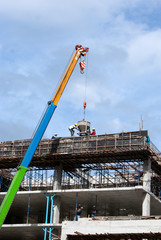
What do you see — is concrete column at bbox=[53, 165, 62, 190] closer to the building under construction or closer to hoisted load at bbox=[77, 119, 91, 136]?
the building under construction

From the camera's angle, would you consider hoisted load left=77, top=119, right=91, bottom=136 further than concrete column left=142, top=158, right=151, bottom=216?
Yes

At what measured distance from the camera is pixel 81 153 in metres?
44.7

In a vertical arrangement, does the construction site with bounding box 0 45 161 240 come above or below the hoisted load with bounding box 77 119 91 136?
below

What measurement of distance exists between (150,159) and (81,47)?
13784mm

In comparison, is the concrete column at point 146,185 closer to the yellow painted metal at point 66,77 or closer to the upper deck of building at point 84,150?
the upper deck of building at point 84,150

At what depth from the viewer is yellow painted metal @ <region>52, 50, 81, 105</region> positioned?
42.2m

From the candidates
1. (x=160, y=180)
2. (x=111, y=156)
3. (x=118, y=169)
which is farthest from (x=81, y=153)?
(x=160, y=180)

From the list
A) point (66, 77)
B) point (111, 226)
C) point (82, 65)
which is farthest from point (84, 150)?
point (111, 226)

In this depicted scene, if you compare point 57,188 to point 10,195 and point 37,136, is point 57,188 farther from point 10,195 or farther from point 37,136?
point 10,195

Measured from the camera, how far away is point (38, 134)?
128ft

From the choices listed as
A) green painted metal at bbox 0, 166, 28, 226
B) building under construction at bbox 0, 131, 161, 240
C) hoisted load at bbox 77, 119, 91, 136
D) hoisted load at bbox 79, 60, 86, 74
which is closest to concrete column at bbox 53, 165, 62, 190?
building under construction at bbox 0, 131, 161, 240

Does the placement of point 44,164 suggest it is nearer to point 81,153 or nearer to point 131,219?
point 81,153

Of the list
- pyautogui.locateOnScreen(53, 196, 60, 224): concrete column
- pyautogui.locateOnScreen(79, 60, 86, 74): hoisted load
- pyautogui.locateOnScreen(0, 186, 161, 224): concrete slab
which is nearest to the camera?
pyautogui.locateOnScreen(0, 186, 161, 224): concrete slab

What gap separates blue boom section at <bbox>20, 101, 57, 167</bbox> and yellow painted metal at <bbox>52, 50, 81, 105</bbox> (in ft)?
4.17
